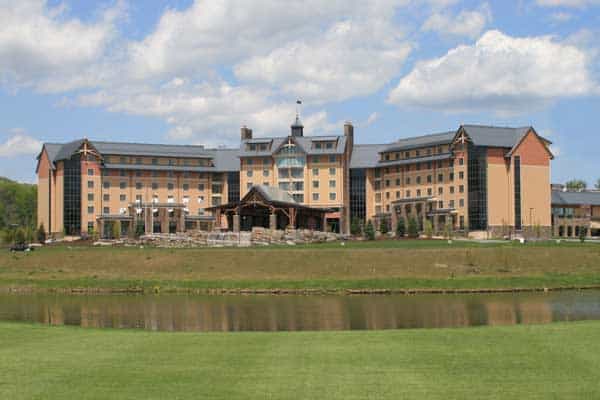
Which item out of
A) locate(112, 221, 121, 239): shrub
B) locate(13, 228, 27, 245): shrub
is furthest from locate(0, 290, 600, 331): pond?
locate(112, 221, 121, 239): shrub

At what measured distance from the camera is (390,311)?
1654 inches

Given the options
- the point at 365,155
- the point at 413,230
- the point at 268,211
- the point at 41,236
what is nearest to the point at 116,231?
the point at 41,236

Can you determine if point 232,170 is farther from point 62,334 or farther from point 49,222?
Answer: point 62,334

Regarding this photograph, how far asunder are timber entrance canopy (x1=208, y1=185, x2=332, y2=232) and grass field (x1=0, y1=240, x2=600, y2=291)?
26703 mm

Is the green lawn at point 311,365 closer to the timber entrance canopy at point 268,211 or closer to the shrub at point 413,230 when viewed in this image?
the shrub at point 413,230

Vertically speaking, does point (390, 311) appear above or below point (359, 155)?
below

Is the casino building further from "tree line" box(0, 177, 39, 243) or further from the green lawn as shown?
the green lawn

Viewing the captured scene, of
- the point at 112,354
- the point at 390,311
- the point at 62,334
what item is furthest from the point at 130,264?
the point at 112,354

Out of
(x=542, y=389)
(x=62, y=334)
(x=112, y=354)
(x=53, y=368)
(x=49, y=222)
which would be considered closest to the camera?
(x=542, y=389)

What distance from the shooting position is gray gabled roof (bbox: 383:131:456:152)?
11162 centimetres

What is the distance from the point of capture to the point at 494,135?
106625 mm

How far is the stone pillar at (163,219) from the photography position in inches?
4574

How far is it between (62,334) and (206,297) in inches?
1039

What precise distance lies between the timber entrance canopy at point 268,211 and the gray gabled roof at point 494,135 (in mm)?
24590
